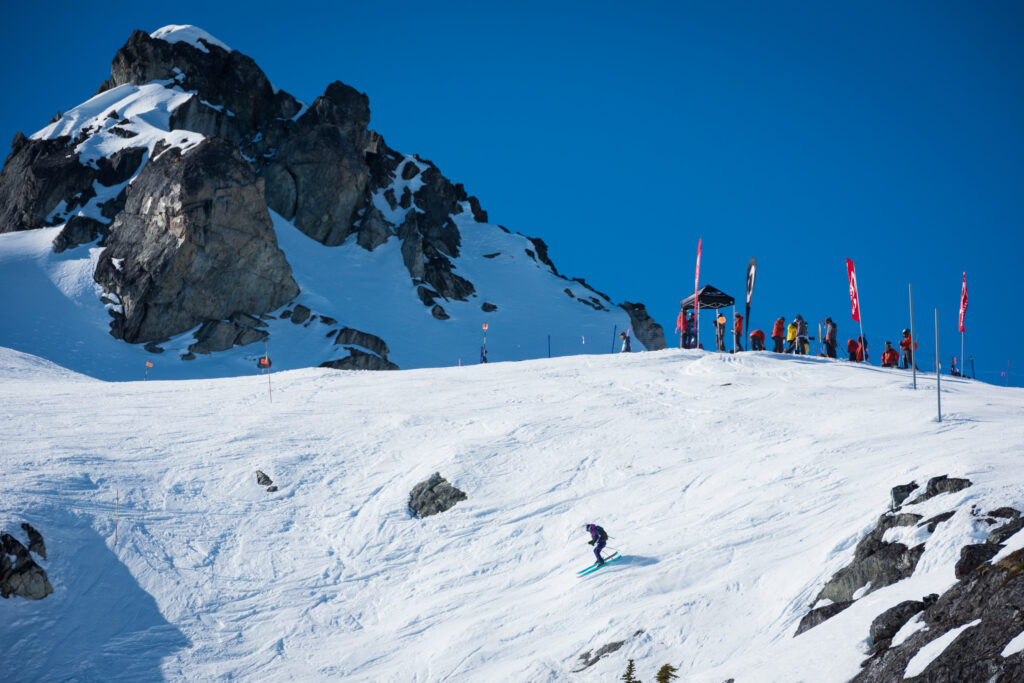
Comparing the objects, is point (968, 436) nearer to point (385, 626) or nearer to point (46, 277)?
Result: point (385, 626)

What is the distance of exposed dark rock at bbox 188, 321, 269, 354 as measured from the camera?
57406 millimetres

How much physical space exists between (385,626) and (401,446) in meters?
7.30

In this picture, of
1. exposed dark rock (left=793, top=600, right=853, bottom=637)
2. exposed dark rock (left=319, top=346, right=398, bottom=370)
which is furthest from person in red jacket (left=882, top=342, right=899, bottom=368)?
exposed dark rock (left=319, top=346, right=398, bottom=370)

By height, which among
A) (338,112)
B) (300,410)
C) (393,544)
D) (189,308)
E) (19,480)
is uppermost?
(338,112)

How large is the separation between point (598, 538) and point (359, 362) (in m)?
43.3

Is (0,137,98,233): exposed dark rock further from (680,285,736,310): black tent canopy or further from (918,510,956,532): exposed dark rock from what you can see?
(918,510,956,532): exposed dark rock

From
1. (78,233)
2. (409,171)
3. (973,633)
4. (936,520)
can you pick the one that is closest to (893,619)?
(973,633)

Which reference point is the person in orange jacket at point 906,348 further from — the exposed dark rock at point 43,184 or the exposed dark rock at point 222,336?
the exposed dark rock at point 43,184

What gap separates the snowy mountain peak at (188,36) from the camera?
87.9 metres

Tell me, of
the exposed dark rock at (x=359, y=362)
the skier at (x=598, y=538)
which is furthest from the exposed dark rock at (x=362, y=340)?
the skier at (x=598, y=538)

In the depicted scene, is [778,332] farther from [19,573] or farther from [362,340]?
[362,340]

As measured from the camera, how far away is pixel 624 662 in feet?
42.1

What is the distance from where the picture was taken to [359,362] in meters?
57.4

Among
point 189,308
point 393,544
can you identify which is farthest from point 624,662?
point 189,308
